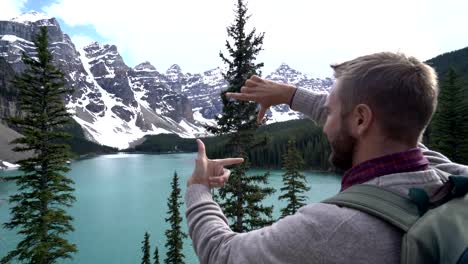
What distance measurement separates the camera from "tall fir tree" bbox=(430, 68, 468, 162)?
24219 mm

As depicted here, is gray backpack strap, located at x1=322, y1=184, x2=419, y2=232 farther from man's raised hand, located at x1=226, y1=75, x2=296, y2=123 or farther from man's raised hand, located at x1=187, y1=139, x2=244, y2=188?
man's raised hand, located at x1=226, y1=75, x2=296, y2=123

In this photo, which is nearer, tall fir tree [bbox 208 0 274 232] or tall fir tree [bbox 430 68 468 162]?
tall fir tree [bbox 208 0 274 232]

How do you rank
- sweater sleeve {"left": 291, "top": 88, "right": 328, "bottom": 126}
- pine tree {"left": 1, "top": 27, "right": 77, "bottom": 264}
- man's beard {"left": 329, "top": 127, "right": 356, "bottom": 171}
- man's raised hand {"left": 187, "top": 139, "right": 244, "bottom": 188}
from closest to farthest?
1. man's beard {"left": 329, "top": 127, "right": 356, "bottom": 171}
2. man's raised hand {"left": 187, "top": 139, "right": 244, "bottom": 188}
3. sweater sleeve {"left": 291, "top": 88, "right": 328, "bottom": 126}
4. pine tree {"left": 1, "top": 27, "right": 77, "bottom": 264}

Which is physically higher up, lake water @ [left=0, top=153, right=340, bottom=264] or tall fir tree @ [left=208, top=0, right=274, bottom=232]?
tall fir tree @ [left=208, top=0, right=274, bottom=232]

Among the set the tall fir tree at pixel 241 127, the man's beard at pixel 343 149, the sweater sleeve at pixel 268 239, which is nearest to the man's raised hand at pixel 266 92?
the man's beard at pixel 343 149

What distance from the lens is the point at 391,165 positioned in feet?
4.72

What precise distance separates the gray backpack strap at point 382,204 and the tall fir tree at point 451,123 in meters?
26.6

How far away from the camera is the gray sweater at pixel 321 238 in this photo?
1221 millimetres

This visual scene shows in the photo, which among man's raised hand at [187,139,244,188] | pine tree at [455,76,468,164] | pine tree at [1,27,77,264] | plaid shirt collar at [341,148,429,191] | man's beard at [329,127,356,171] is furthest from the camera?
pine tree at [455,76,468,164]

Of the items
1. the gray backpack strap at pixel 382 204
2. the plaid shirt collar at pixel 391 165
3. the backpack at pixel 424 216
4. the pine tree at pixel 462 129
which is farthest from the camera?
the pine tree at pixel 462 129

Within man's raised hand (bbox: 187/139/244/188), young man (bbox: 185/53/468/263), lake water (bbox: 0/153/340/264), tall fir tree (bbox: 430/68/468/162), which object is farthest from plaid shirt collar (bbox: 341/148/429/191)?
tall fir tree (bbox: 430/68/468/162)

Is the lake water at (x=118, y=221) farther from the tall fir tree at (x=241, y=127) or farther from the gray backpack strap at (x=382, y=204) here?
the gray backpack strap at (x=382, y=204)

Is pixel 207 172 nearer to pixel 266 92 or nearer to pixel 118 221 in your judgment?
pixel 266 92

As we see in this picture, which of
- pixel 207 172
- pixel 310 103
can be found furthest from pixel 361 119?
pixel 310 103
